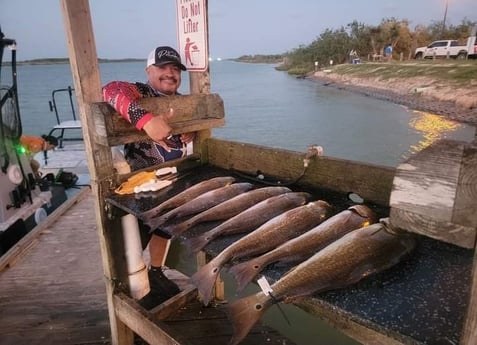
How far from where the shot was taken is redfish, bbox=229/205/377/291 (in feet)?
5.74

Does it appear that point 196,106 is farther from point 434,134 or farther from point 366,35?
point 366,35

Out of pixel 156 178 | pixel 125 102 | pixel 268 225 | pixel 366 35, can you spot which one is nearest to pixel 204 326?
pixel 156 178

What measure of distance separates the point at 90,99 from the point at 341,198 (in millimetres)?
2056

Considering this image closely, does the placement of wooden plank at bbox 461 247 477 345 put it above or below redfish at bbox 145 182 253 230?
above

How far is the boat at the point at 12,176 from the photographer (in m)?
5.50

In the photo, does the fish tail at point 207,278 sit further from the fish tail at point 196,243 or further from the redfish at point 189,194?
the redfish at point 189,194

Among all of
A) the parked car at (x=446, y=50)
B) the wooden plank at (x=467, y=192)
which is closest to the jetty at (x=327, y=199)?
the wooden plank at (x=467, y=192)

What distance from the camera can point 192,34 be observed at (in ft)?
11.0

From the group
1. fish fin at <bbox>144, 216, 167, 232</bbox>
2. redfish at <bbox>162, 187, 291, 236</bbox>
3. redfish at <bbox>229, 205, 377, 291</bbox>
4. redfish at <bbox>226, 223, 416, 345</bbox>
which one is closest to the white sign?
redfish at <bbox>162, 187, 291, 236</bbox>

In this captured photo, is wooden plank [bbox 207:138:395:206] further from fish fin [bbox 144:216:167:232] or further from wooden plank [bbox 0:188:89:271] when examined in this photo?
wooden plank [bbox 0:188:89:271]

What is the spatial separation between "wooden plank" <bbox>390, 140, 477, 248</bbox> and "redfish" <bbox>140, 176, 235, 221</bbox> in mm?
1740

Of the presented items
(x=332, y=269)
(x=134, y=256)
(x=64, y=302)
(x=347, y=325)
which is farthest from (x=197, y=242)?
(x=64, y=302)

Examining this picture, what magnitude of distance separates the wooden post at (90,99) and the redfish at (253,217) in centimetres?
117

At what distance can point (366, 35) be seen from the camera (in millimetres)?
80250
